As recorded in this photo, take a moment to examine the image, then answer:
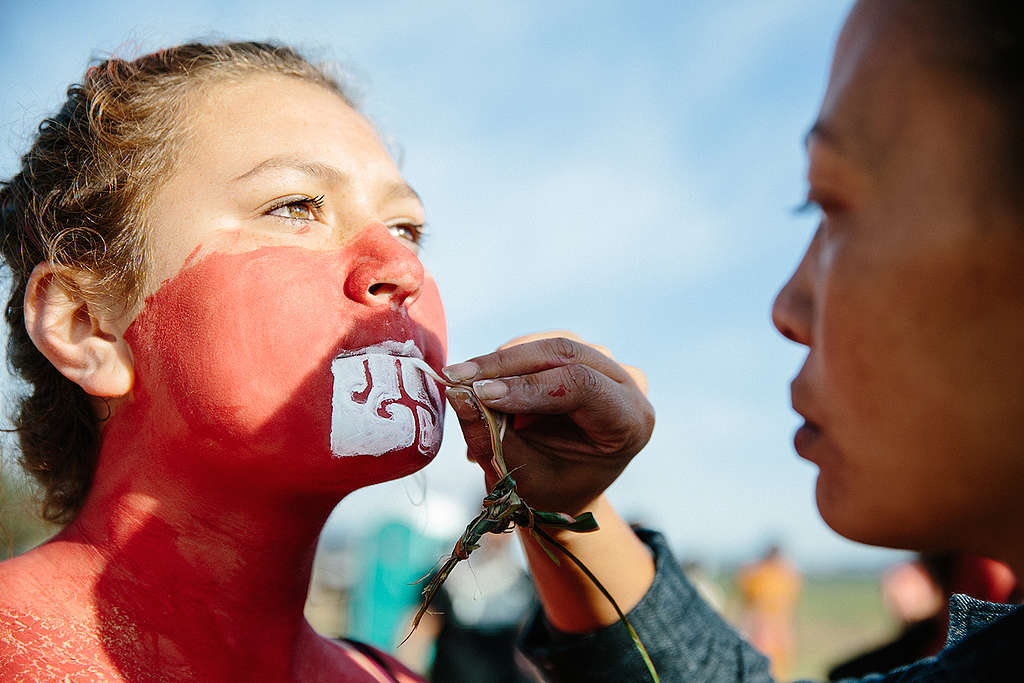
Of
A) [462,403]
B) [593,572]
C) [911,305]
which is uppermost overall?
[911,305]

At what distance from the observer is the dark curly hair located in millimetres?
2047

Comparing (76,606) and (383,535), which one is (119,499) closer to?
(76,606)

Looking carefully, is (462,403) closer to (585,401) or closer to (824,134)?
(585,401)

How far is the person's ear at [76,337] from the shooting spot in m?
1.96

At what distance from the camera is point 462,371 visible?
5.90ft

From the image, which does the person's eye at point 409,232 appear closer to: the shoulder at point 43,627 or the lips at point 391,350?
the lips at point 391,350

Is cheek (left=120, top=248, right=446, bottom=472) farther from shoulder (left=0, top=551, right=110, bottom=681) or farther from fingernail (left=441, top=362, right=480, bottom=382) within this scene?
shoulder (left=0, top=551, right=110, bottom=681)

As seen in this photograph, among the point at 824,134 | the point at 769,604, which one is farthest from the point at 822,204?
the point at 769,604

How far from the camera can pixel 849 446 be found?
1370mm

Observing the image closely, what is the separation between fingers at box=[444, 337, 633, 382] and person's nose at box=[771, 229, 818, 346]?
504 millimetres

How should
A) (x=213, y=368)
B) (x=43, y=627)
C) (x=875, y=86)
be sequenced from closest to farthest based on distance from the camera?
(x=875, y=86), (x=43, y=627), (x=213, y=368)

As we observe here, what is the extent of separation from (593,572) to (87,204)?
1720 millimetres

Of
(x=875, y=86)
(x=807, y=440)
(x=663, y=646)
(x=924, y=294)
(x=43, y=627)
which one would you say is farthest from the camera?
(x=663, y=646)

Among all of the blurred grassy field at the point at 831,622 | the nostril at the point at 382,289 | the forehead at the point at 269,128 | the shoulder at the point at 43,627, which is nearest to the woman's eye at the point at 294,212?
the forehead at the point at 269,128
